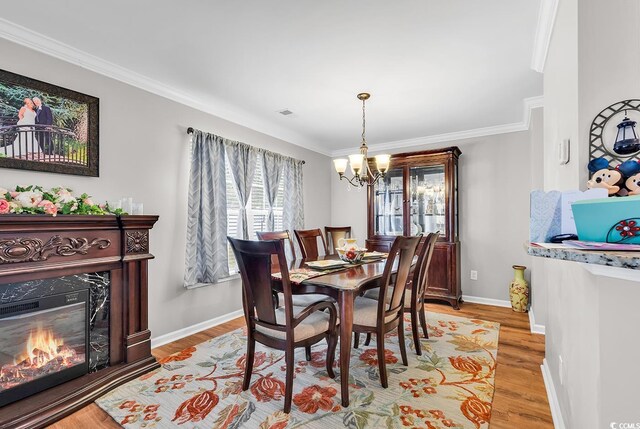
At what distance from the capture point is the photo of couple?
2.08 metres

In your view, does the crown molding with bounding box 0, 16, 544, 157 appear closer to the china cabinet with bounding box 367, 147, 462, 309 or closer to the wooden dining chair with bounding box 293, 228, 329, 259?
the china cabinet with bounding box 367, 147, 462, 309

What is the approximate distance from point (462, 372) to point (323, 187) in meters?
3.70

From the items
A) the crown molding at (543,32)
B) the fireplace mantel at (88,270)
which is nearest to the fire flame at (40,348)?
the fireplace mantel at (88,270)

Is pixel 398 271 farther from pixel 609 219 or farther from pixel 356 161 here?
pixel 609 219

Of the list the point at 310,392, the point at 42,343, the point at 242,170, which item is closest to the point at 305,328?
the point at 310,392

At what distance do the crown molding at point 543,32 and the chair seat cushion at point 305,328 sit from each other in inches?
94.6

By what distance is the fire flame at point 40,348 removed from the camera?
193 cm

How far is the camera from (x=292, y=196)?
4586 millimetres

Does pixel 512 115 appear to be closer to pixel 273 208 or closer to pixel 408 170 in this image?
pixel 408 170

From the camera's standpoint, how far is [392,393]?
2076mm

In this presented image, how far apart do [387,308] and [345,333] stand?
0.51m

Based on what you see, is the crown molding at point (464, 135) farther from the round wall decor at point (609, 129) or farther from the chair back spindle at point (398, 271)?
the round wall decor at point (609, 129)

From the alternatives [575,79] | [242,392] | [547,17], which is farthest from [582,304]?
[242,392]

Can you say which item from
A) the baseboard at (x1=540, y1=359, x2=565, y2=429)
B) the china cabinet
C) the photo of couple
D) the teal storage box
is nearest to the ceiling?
the photo of couple
